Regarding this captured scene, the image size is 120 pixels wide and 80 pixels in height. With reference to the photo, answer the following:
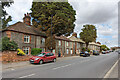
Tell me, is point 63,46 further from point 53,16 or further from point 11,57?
point 11,57

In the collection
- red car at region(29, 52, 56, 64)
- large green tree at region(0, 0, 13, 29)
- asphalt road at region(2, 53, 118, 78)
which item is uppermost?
large green tree at region(0, 0, 13, 29)

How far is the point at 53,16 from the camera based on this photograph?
1988 centimetres

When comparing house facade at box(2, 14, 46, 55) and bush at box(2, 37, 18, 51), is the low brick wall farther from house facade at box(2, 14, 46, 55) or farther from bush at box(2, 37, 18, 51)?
house facade at box(2, 14, 46, 55)

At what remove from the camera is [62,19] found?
64.2ft

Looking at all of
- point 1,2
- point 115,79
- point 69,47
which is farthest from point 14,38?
point 69,47

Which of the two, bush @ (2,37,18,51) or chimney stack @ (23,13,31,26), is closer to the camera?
bush @ (2,37,18,51)

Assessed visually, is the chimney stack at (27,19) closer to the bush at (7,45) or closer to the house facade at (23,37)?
the house facade at (23,37)

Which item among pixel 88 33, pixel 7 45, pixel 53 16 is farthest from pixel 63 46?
pixel 7 45

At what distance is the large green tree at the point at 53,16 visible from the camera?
64.2ft

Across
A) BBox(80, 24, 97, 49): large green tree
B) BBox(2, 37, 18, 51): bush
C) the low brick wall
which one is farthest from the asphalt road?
BBox(80, 24, 97, 49): large green tree

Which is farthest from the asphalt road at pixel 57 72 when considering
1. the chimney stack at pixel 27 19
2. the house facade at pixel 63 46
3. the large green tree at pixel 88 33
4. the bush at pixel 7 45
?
the large green tree at pixel 88 33

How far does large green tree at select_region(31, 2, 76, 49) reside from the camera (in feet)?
64.2

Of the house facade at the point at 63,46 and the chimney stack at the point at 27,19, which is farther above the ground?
the chimney stack at the point at 27,19

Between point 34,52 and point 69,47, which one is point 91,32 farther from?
point 34,52
